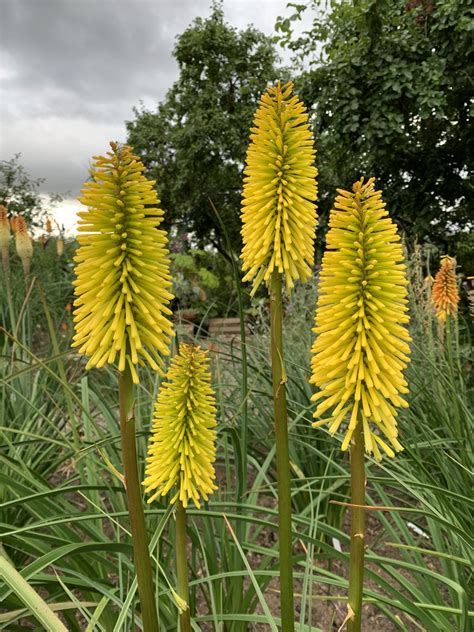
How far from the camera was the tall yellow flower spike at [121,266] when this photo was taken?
83 centimetres

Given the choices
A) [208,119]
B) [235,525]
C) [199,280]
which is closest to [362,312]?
[235,525]

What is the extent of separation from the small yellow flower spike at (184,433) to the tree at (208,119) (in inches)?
810

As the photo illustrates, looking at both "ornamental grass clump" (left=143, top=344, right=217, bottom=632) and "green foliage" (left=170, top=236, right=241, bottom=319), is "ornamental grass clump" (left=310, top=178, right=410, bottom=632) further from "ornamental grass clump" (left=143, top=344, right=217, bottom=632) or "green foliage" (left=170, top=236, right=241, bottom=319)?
"green foliage" (left=170, top=236, right=241, bottom=319)

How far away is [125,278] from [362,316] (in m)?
0.43

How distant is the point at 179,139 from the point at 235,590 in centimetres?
2263

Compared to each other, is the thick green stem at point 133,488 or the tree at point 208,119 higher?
the tree at point 208,119

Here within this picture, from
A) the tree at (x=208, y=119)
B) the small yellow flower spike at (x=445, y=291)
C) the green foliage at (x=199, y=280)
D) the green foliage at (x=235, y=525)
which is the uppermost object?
the tree at (x=208, y=119)

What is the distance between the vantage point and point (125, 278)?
86 centimetres

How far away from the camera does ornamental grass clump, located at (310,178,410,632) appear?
844 millimetres

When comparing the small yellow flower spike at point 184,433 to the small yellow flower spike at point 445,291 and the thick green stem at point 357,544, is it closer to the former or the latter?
the thick green stem at point 357,544

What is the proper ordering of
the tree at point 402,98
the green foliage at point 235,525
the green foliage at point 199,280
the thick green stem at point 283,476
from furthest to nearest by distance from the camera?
the green foliage at point 199,280
the tree at point 402,98
the green foliage at point 235,525
the thick green stem at point 283,476

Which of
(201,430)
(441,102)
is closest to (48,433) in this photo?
(201,430)

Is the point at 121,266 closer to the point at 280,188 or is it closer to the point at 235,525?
the point at 280,188

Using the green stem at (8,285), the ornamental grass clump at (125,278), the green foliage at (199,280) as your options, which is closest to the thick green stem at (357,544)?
the ornamental grass clump at (125,278)
